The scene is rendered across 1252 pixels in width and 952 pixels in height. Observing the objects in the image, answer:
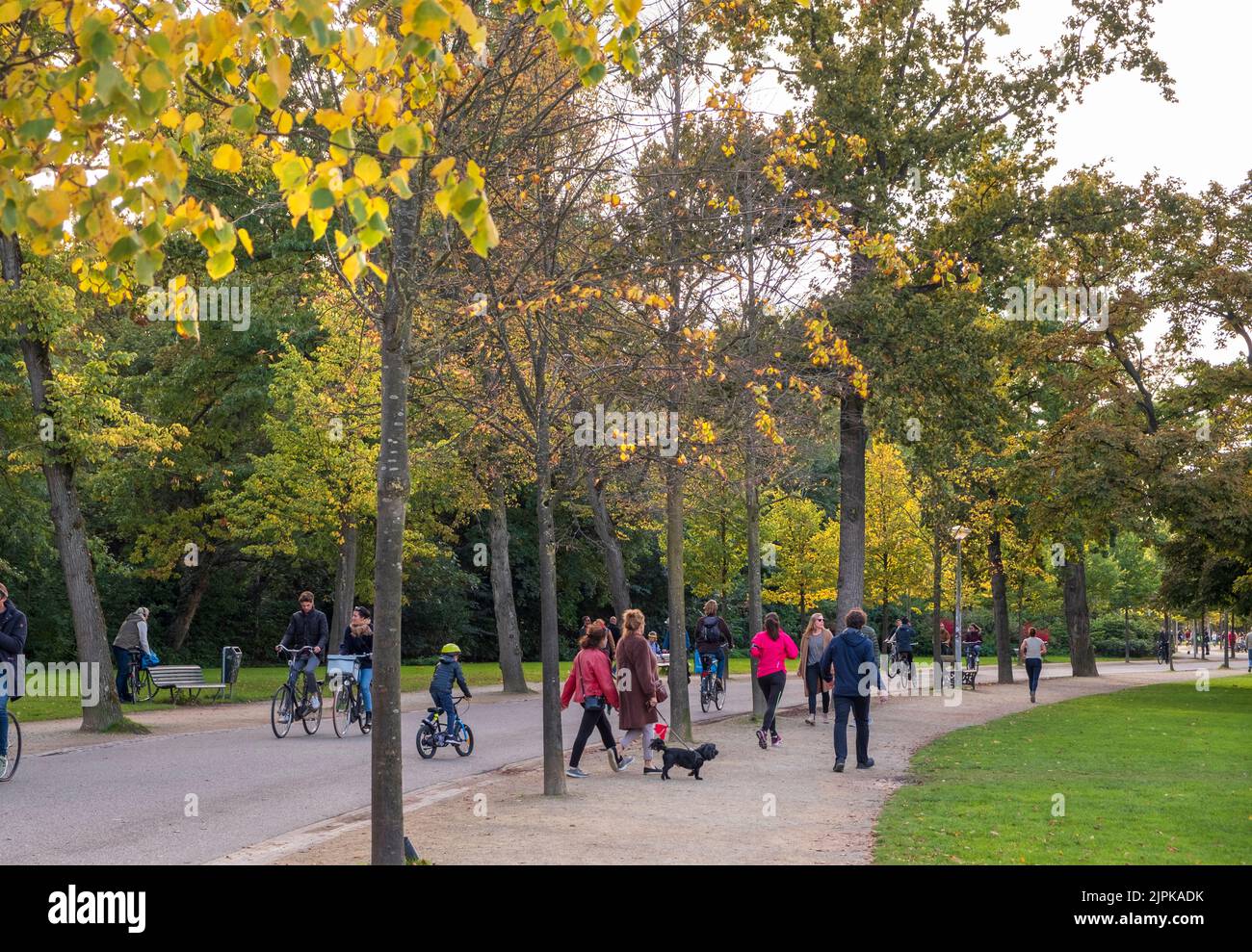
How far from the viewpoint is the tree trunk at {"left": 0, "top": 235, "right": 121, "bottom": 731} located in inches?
747

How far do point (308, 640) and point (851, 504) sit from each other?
37.7 ft

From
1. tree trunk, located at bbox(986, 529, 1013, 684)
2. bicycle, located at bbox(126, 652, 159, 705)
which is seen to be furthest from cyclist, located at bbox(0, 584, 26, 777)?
tree trunk, located at bbox(986, 529, 1013, 684)

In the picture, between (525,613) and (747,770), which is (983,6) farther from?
(525,613)

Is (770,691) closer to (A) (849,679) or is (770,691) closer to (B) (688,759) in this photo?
(A) (849,679)

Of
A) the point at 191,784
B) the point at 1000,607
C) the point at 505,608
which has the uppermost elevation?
the point at 505,608

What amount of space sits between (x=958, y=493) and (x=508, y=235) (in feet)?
99.0

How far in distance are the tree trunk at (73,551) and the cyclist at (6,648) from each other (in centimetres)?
567

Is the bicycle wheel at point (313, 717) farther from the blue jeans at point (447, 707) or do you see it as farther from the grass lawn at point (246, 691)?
the blue jeans at point (447, 707)

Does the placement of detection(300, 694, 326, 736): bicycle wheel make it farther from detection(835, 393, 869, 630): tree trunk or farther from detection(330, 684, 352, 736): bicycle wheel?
detection(835, 393, 869, 630): tree trunk

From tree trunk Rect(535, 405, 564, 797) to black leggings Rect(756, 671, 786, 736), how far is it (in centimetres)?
Result: 589

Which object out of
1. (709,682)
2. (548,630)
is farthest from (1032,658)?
(548,630)

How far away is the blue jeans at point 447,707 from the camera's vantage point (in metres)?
16.2

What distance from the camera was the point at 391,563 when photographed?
8.20 m

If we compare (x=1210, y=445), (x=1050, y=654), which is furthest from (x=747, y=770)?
(x=1050, y=654)
